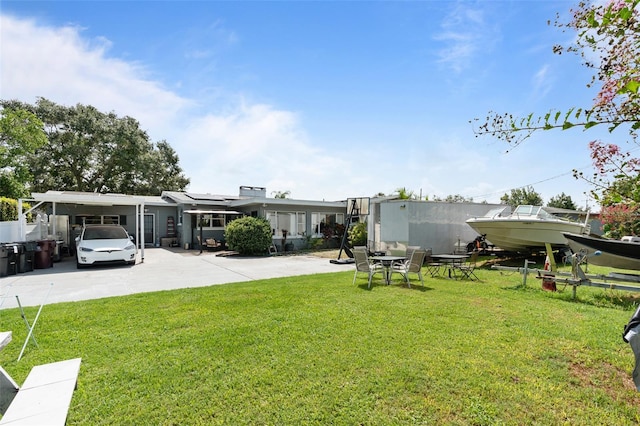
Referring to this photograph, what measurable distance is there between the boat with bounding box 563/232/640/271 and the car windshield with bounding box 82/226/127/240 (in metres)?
15.0

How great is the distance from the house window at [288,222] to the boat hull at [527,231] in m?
10.4

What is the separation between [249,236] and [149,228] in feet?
30.7

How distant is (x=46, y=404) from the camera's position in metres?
2.19

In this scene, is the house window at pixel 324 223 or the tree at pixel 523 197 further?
the tree at pixel 523 197

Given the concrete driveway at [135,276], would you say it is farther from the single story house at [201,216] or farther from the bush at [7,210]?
the single story house at [201,216]

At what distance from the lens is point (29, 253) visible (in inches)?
432

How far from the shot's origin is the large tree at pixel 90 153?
1000 inches

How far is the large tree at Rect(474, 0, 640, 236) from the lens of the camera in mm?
1517

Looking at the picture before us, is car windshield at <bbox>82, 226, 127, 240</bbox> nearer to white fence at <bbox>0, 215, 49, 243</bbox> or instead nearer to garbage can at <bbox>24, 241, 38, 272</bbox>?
garbage can at <bbox>24, 241, 38, 272</bbox>

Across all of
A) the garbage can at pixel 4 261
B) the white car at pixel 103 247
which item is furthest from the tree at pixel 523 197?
the garbage can at pixel 4 261

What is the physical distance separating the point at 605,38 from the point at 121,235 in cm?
1515

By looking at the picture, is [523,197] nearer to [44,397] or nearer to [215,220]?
[215,220]

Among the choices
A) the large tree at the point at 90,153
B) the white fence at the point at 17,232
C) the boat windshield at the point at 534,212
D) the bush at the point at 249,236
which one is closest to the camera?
the white fence at the point at 17,232

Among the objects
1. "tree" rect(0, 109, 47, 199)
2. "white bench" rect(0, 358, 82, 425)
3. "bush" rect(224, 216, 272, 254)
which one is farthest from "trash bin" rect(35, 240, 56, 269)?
"tree" rect(0, 109, 47, 199)
